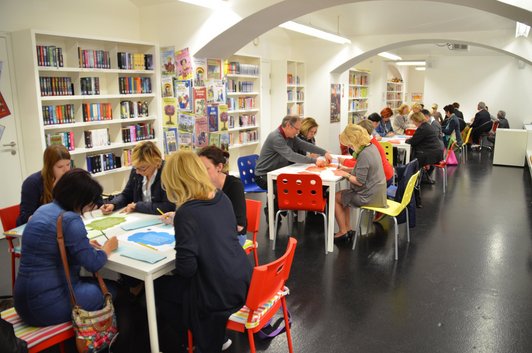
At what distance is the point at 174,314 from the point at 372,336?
1.37 meters

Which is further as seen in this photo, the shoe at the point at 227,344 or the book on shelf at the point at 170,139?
the book on shelf at the point at 170,139

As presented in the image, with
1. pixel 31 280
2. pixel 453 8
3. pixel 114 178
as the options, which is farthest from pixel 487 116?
pixel 31 280

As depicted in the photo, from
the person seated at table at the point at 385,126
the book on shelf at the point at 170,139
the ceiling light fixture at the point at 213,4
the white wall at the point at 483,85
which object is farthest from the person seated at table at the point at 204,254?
the white wall at the point at 483,85

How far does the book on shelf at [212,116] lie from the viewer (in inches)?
251

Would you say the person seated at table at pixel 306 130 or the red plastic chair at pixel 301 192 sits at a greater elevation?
the person seated at table at pixel 306 130

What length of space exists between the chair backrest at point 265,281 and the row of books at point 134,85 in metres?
4.42

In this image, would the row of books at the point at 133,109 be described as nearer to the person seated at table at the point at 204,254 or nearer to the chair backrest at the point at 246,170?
the chair backrest at the point at 246,170

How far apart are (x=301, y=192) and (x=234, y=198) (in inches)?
56.0

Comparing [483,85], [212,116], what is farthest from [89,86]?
[483,85]

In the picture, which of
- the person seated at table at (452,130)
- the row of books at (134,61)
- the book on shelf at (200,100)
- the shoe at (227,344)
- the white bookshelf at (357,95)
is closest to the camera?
the shoe at (227,344)

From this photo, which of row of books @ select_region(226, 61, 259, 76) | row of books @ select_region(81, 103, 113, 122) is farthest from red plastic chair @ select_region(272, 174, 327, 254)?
row of books @ select_region(226, 61, 259, 76)

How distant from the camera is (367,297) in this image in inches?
139

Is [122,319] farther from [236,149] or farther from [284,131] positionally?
[236,149]

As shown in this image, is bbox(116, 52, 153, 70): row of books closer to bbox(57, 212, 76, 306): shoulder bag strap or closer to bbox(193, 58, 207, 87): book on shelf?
bbox(193, 58, 207, 87): book on shelf
